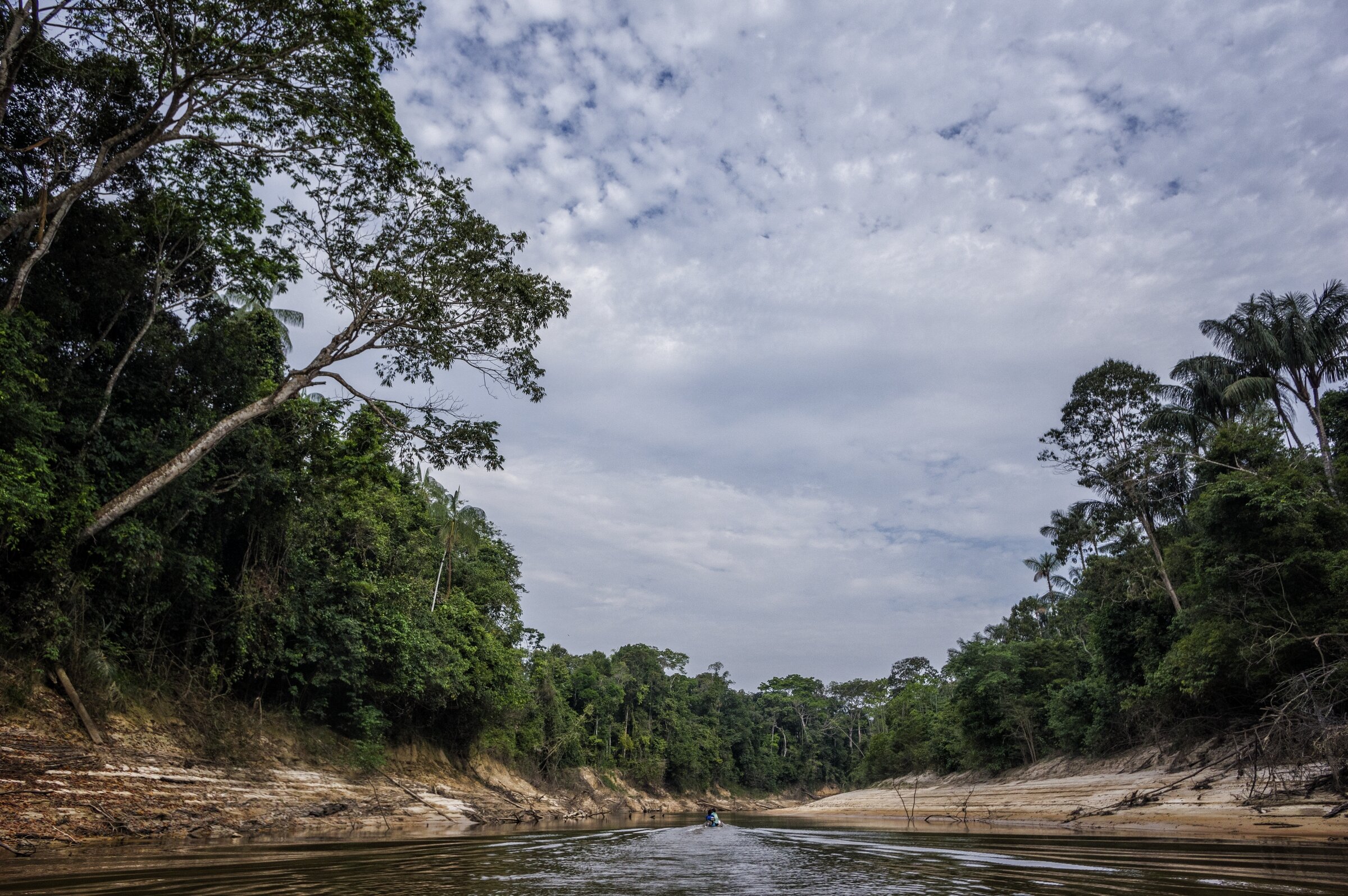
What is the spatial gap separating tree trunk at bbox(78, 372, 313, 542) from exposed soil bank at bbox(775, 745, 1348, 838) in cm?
1944

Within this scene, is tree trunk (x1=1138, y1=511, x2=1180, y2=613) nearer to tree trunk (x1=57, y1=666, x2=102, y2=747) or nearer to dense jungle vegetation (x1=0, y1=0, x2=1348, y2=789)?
dense jungle vegetation (x1=0, y1=0, x2=1348, y2=789)

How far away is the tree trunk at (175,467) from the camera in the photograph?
11.9 metres

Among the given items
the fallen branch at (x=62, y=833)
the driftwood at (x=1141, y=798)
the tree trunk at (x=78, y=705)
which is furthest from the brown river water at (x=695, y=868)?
the driftwood at (x=1141, y=798)

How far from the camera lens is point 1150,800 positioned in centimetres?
1694

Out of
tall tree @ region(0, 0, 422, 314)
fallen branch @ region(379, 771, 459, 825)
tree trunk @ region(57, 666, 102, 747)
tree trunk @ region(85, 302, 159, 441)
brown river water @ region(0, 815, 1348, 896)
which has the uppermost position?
tall tree @ region(0, 0, 422, 314)

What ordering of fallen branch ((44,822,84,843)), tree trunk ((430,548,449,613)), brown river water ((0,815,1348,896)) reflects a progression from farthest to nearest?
tree trunk ((430,548,449,613)), fallen branch ((44,822,84,843)), brown river water ((0,815,1348,896))

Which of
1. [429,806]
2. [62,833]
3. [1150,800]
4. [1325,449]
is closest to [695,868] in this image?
[62,833]

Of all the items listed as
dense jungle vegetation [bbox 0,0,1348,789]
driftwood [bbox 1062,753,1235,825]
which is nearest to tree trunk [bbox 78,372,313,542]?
dense jungle vegetation [bbox 0,0,1348,789]

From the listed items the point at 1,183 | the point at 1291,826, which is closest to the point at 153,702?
the point at 1,183

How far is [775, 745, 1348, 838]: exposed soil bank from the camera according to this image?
1227 centimetres

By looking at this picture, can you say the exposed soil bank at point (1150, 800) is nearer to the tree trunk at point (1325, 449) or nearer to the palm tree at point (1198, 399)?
the tree trunk at point (1325, 449)

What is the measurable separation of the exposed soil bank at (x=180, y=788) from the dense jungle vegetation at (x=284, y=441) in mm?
1216

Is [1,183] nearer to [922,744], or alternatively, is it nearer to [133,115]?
[133,115]

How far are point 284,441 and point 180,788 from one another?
8.44m
